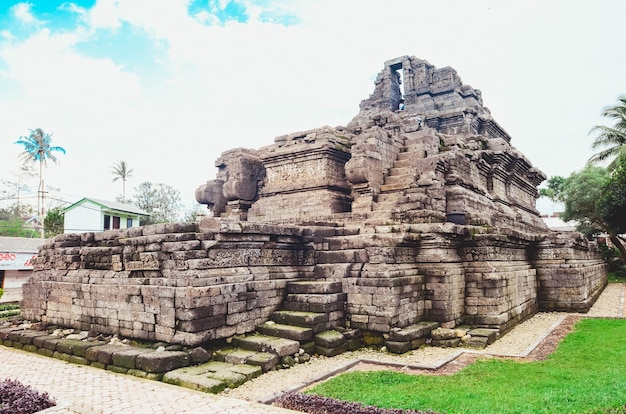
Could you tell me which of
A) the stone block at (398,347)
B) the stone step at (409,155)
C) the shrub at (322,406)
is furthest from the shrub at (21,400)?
the stone step at (409,155)

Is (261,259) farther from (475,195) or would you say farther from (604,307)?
(604,307)

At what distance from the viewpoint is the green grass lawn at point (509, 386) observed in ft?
15.1

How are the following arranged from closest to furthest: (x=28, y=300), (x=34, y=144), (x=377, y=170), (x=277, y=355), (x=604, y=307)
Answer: (x=277, y=355) < (x=28, y=300) < (x=377, y=170) < (x=604, y=307) < (x=34, y=144)

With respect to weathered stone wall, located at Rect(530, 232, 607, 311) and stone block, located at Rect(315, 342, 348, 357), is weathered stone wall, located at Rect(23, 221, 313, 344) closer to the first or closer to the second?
stone block, located at Rect(315, 342, 348, 357)

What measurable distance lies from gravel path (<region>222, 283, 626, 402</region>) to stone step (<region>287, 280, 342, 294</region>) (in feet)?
3.64

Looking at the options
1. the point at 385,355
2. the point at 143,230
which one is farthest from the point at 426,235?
the point at 143,230

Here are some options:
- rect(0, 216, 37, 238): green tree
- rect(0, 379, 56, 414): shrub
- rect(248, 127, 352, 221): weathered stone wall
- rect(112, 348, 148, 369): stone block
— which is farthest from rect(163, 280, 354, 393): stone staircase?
rect(0, 216, 37, 238): green tree

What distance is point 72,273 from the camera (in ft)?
31.4

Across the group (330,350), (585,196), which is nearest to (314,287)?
(330,350)

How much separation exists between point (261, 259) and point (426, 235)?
3056mm

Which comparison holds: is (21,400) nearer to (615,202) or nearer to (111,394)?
(111,394)

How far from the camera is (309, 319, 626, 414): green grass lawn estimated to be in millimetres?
4590

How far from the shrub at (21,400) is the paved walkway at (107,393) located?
6.2 inches

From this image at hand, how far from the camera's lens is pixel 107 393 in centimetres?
565
